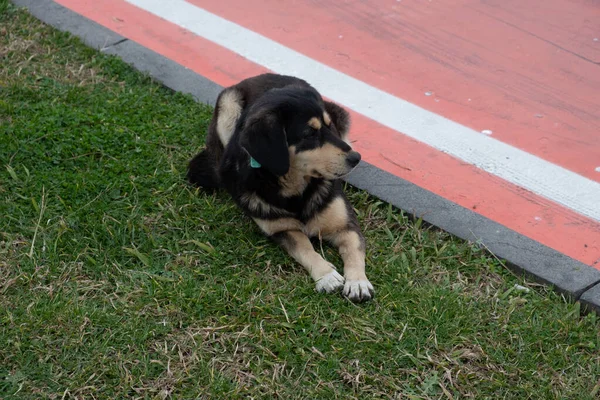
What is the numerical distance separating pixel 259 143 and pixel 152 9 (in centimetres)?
389

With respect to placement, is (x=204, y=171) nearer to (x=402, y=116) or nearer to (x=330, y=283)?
(x=330, y=283)

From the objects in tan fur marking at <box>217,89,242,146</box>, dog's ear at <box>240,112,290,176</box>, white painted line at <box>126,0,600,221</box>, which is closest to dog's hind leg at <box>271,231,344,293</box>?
dog's ear at <box>240,112,290,176</box>

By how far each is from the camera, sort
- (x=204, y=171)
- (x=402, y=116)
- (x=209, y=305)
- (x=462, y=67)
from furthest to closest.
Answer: (x=462, y=67)
(x=402, y=116)
(x=204, y=171)
(x=209, y=305)

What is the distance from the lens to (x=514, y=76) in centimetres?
622

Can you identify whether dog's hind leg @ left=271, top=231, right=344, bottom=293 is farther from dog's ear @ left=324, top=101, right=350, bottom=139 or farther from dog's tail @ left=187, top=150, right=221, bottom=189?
dog's ear @ left=324, top=101, right=350, bottom=139

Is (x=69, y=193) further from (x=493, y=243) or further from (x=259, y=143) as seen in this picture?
(x=493, y=243)

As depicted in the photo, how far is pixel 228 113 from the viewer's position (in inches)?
202

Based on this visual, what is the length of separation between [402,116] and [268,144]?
1.96 meters

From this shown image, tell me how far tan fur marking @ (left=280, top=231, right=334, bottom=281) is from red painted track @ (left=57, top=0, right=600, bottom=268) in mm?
1030

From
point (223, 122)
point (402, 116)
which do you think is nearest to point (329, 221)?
A: point (223, 122)

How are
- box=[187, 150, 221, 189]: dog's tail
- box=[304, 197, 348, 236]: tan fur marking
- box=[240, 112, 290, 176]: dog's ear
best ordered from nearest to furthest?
box=[240, 112, 290, 176]: dog's ear → box=[304, 197, 348, 236]: tan fur marking → box=[187, 150, 221, 189]: dog's tail

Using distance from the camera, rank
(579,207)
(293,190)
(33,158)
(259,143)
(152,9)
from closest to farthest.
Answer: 1. (259,143)
2. (293,190)
3. (579,207)
4. (33,158)
5. (152,9)

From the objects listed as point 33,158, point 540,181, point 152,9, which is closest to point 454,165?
point 540,181

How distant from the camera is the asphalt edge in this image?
4266 mm
